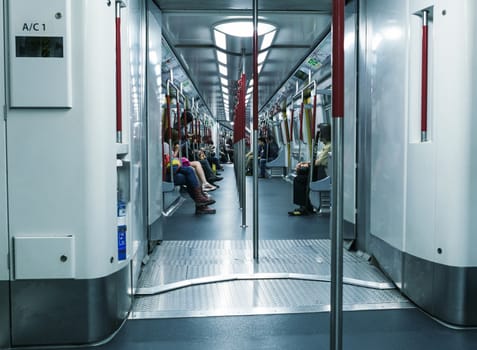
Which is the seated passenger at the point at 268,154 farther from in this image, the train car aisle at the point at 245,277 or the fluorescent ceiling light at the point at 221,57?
the train car aisle at the point at 245,277

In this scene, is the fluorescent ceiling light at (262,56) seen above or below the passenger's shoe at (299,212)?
above

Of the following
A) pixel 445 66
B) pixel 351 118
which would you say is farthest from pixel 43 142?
pixel 351 118

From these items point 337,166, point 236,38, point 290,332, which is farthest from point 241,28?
point 337,166

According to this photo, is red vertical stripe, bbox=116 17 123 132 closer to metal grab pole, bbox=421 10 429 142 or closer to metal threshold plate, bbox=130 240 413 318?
metal threshold plate, bbox=130 240 413 318

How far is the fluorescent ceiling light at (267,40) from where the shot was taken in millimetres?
7474

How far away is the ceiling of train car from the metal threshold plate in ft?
8.25

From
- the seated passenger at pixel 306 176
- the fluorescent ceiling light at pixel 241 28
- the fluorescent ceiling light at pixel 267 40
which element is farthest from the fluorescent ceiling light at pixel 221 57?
the seated passenger at pixel 306 176

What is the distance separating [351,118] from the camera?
4.66 meters

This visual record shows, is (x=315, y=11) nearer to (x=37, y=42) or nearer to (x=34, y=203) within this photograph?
(x=37, y=42)

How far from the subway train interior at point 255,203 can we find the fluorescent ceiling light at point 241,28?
2427mm

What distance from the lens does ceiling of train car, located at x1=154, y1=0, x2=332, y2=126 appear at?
192 inches

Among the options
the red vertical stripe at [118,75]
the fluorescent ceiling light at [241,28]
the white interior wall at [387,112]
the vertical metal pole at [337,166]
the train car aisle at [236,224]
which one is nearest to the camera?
the vertical metal pole at [337,166]

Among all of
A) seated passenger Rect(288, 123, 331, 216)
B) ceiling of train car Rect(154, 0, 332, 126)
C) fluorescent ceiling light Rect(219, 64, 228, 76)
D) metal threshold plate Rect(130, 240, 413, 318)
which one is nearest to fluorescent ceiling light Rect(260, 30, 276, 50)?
ceiling of train car Rect(154, 0, 332, 126)

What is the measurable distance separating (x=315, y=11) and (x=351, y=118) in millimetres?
Answer: 1246
